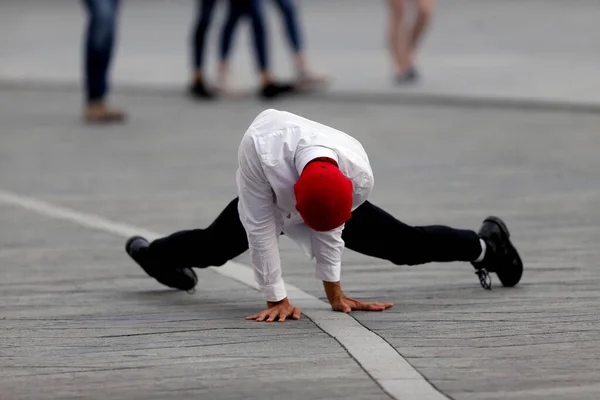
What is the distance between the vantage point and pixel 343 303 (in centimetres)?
576

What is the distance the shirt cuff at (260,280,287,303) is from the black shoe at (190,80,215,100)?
861 cm

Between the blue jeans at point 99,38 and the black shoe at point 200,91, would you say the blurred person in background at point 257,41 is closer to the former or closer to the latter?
the black shoe at point 200,91

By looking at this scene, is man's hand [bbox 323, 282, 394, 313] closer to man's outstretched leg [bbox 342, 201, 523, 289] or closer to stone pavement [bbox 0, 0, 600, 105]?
man's outstretched leg [bbox 342, 201, 523, 289]

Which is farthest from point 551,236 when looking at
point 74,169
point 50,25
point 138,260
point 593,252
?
point 50,25

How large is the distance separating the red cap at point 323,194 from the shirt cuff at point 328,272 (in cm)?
50

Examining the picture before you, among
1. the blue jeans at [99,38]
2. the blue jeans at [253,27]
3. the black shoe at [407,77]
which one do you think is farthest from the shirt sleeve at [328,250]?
the black shoe at [407,77]

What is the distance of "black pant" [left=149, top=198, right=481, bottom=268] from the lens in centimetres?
581

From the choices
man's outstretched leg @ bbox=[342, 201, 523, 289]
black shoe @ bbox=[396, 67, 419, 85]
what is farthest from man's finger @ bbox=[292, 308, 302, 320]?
black shoe @ bbox=[396, 67, 419, 85]

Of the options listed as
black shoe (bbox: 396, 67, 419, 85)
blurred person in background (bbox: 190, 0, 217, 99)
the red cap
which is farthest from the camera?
black shoe (bbox: 396, 67, 419, 85)

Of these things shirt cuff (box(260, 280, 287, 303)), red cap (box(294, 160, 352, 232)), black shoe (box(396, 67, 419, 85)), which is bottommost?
black shoe (box(396, 67, 419, 85))

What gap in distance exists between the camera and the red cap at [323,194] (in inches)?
196

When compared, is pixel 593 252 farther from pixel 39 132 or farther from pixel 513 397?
pixel 39 132

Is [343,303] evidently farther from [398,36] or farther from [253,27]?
[398,36]

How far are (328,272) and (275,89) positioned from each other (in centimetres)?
816
